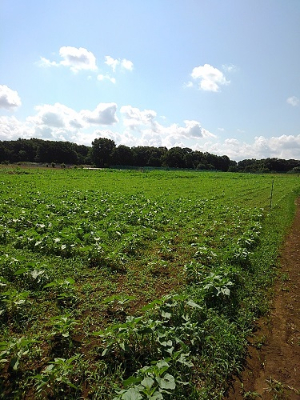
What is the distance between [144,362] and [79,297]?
6.89 ft

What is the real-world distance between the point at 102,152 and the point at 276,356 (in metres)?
98.5

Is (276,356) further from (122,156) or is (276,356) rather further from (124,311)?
(122,156)

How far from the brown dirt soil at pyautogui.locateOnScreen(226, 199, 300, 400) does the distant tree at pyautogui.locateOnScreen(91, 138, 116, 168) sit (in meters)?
95.1

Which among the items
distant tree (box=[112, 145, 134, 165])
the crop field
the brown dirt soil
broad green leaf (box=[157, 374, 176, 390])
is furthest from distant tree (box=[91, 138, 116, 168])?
broad green leaf (box=[157, 374, 176, 390])

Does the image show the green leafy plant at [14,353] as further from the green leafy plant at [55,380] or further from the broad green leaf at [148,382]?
the broad green leaf at [148,382]

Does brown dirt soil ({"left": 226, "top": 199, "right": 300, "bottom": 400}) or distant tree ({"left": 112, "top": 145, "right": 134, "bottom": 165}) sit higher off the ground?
distant tree ({"left": 112, "top": 145, "right": 134, "bottom": 165})

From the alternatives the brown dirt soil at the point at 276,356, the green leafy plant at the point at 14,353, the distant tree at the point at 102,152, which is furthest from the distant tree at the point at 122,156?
the green leafy plant at the point at 14,353

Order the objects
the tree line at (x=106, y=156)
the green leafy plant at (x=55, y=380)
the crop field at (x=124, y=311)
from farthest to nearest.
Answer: the tree line at (x=106, y=156), the crop field at (x=124, y=311), the green leafy plant at (x=55, y=380)

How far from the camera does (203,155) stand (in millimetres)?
133625

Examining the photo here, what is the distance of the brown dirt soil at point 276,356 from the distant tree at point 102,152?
3744 inches

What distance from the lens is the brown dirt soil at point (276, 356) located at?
132 inches

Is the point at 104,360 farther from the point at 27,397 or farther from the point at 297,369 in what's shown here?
the point at 297,369

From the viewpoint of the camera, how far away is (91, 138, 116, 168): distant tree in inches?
3844

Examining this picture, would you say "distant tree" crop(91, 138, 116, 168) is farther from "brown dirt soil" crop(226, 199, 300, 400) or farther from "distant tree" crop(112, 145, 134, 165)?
"brown dirt soil" crop(226, 199, 300, 400)
